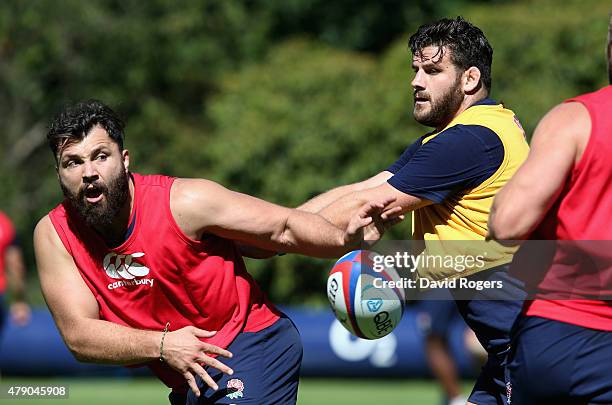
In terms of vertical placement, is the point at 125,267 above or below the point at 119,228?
below

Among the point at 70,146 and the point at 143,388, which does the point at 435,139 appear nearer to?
the point at 70,146

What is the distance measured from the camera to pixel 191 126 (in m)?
22.4

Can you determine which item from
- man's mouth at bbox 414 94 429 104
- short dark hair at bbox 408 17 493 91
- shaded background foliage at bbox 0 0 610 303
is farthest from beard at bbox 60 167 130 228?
shaded background foliage at bbox 0 0 610 303

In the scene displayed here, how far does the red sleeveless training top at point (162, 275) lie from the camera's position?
17.5ft

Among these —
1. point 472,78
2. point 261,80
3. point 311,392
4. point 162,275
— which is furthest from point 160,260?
point 261,80

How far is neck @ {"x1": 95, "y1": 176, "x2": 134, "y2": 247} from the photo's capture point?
17.9ft

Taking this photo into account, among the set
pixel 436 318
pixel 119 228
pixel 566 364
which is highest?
pixel 436 318

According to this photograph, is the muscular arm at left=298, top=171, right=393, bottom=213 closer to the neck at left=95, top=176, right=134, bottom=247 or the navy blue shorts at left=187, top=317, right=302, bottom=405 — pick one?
the navy blue shorts at left=187, top=317, right=302, bottom=405

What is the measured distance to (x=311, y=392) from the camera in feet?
41.8

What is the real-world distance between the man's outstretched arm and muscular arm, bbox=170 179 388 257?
1.76 ft

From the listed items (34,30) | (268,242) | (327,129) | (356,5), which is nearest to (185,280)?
(268,242)

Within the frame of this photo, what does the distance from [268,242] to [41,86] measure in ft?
55.9

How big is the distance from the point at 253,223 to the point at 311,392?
7802 mm

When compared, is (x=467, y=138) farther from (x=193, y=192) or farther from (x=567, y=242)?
(x=193, y=192)
